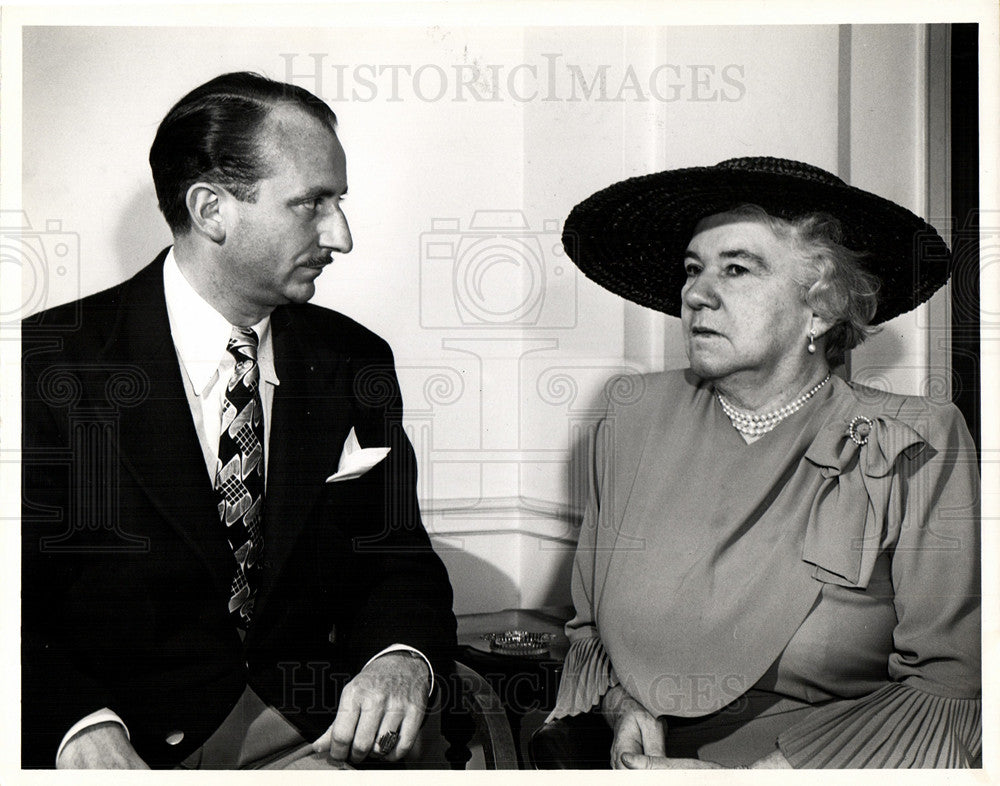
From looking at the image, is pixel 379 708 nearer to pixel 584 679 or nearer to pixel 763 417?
pixel 584 679

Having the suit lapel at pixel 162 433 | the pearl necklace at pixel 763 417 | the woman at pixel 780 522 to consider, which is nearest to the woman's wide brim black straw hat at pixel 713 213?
the woman at pixel 780 522

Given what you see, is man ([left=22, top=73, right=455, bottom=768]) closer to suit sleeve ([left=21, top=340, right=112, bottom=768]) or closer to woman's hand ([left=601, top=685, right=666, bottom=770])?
suit sleeve ([left=21, top=340, right=112, bottom=768])

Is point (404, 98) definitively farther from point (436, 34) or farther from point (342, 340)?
point (342, 340)

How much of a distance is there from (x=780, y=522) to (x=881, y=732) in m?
0.41

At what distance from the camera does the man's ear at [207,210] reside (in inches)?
71.4

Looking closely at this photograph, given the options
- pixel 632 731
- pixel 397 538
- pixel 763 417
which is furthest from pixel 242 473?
pixel 763 417

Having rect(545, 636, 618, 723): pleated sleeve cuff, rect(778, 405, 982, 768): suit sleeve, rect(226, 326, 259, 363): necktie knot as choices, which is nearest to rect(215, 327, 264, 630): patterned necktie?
rect(226, 326, 259, 363): necktie knot

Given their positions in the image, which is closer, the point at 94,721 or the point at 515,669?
the point at 94,721

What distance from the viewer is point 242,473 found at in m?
1.83

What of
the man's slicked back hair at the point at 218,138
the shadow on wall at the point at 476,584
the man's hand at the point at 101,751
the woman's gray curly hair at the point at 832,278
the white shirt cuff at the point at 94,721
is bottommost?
the man's hand at the point at 101,751

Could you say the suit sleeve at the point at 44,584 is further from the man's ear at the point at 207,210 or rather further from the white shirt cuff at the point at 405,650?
the white shirt cuff at the point at 405,650

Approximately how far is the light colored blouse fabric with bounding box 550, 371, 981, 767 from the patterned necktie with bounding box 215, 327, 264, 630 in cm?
63

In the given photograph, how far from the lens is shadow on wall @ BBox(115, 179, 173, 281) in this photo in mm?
1827

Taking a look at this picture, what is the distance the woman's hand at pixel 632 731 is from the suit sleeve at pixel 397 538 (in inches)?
13.3
